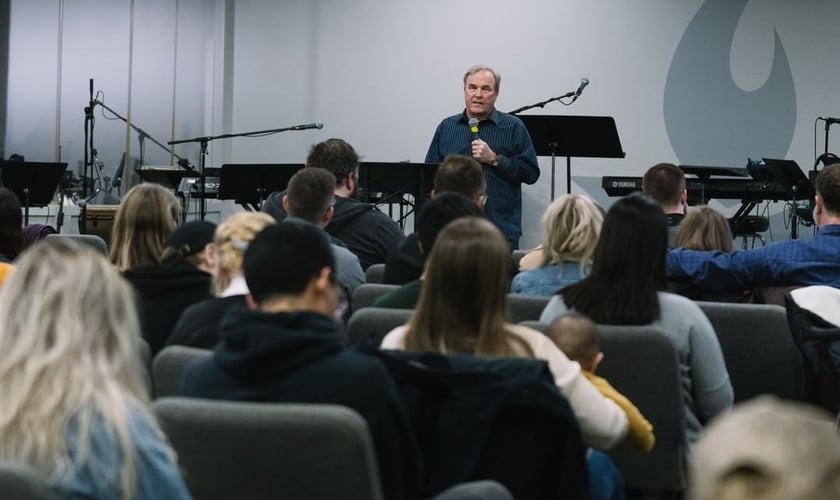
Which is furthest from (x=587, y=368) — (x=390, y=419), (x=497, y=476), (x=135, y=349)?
(x=135, y=349)

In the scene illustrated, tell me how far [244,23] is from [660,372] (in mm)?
8707

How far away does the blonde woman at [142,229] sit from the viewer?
4020 millimetres

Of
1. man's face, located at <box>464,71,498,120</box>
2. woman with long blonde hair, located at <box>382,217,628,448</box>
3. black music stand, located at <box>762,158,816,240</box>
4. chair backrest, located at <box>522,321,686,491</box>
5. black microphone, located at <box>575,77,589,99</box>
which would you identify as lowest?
chair backrest, located at <box>522,321,686,491</box>

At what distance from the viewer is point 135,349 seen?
1.92 meters

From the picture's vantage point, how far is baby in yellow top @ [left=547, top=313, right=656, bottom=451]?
110 inches

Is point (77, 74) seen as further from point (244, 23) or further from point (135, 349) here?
point (135, 349)

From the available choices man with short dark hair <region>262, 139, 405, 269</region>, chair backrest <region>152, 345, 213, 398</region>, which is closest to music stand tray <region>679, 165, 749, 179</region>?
man with short dark hair <region>262, 139, 405, 269</region>

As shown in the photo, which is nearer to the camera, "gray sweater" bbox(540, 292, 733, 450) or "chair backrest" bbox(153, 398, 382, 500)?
"chair backrest" bbox(153, 398, 382, 500)

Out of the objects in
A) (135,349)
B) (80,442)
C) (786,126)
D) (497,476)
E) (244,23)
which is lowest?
(497,476)

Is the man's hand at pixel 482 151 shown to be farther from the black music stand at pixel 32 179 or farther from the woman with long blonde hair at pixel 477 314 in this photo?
the woman with long blonde hair at pixel 477 314

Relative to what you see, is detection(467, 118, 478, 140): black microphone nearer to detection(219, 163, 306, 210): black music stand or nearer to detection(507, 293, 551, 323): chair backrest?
detection(219, 163, 306, 210): black music stand

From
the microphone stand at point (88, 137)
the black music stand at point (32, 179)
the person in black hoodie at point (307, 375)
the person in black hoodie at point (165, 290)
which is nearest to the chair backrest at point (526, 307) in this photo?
the person in black hoodie at point (165, 290)

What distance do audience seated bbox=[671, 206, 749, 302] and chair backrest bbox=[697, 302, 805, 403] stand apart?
68 cm

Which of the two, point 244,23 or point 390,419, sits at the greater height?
point 244,23
